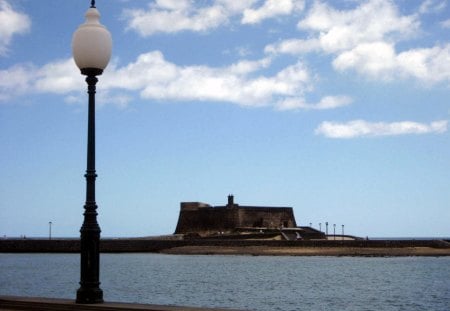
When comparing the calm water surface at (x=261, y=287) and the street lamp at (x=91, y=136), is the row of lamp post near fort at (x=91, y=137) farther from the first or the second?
the calm water surface at (x=261, y=287)

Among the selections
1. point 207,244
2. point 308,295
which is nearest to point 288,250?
point 207,244

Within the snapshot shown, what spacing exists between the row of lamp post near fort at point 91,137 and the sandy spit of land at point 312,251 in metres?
62.2

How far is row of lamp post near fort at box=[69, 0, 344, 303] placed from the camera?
8367 mm

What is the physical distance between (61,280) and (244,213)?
43750 millimetres

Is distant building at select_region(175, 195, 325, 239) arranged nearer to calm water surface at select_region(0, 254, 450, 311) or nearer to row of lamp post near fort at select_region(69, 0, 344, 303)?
calm water surface at select_region(0, 254, 450, 311)

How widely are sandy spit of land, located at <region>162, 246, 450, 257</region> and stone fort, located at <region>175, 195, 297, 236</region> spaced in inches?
308

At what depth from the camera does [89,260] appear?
8.36 m

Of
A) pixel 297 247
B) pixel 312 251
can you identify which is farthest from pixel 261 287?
pixel 297 247

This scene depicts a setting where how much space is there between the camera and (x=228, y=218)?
81062mm

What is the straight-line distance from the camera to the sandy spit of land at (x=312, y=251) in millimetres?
70250

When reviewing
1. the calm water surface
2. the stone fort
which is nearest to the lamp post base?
the calm water surface

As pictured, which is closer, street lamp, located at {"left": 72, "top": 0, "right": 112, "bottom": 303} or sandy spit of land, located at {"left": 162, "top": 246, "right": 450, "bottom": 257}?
street lamp, located at {"left": 72, "top": 0, "right": 112, "bottom": 303}

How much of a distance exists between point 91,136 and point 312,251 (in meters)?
63.2

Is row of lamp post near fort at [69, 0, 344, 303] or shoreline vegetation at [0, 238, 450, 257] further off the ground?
row of lamp post near fort at [69, 0, 344, 303]
